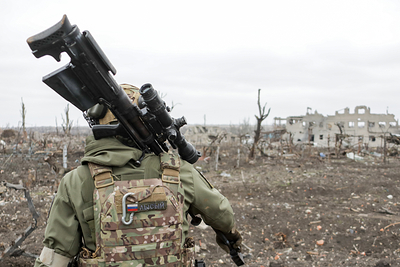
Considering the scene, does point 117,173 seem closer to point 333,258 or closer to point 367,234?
point 333,258

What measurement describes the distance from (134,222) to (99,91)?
766 millimetres

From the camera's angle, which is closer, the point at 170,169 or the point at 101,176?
the point at 101,176

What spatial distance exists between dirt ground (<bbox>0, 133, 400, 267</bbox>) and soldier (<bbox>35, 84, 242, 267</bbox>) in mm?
2314

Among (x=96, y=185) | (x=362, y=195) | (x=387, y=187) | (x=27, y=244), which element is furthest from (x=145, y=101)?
(x=387, y=187)

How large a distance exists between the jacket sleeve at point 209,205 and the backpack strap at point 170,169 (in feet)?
0.53

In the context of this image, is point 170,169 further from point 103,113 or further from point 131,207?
A: point 103,113

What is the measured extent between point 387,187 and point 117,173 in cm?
890

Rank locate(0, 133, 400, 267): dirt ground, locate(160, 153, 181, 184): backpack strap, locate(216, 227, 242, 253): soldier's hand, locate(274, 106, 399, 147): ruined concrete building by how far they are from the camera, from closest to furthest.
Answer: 1. locate(160, 153, 181, 184): backpack strap
2. locate(216, 227, 242, 253): soldier's hand
3. locate(0, 133, 400, 267): dirt ground
4. locate(274, 106, 399, 147): ruined concrete building

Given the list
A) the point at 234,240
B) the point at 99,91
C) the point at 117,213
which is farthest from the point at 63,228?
the point at 234,240

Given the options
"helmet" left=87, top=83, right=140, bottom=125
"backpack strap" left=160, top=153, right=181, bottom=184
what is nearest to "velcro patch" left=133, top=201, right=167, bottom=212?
"backpack strap" left=160, top=153, right=181, bottom=184

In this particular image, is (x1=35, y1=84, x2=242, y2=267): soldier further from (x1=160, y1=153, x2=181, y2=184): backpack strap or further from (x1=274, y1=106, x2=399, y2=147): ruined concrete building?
(x1=274, y1=106, x2=399, y2=147): ruined concrete building

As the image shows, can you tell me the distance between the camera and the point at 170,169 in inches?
64.7

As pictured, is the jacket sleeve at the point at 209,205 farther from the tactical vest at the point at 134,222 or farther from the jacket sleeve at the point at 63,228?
the jacket sleeve at the point at 63,228

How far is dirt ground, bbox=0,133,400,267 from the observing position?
4.22 m
